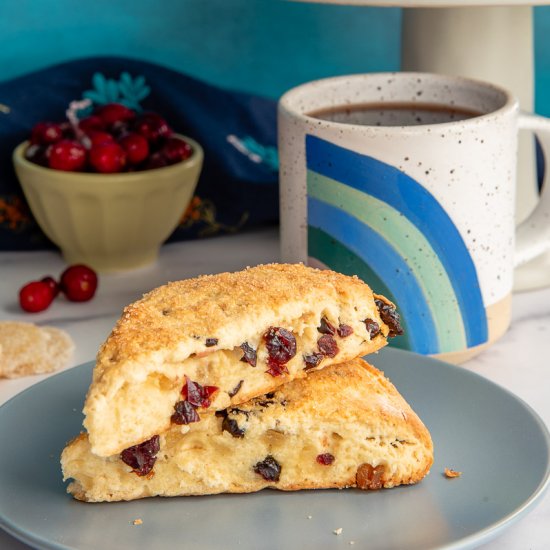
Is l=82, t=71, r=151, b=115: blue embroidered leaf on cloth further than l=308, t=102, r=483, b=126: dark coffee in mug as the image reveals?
Yes

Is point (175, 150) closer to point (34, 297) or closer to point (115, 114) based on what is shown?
point (115, 114)

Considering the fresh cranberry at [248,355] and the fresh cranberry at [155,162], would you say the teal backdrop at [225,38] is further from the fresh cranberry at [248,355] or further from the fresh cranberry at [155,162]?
the fresh cranberry at [248,355]

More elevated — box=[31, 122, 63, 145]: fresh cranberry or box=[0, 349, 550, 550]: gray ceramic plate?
box=[31, 122, 63, 145]: fresh cranberry

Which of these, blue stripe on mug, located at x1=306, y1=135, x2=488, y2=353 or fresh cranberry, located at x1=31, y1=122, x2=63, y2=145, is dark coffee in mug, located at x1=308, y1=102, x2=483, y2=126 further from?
fresh cranberry, located at x1=31, y1=122, x2=63, y2=145

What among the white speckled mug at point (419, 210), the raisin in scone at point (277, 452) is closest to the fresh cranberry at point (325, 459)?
the raisin in scone at point (277, 452)

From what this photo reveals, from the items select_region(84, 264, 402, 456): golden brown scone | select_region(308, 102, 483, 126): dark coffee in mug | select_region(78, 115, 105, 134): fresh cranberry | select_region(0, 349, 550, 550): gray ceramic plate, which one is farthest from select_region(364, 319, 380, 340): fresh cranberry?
select_region(78, 115, 105, 134): fresh cranberry

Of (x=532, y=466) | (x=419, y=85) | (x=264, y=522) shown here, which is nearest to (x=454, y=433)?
(x=532, y=466)
